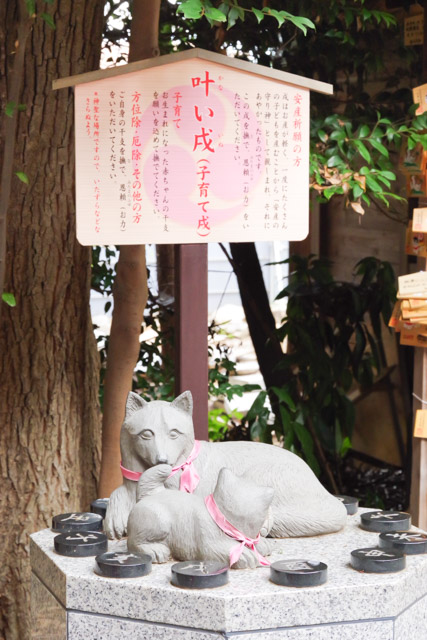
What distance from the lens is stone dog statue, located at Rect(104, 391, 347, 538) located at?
8.63ft

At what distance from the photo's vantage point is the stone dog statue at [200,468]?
2.63 meters

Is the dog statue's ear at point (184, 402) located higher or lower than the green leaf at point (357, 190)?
lower

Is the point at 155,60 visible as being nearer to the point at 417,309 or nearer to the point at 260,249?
the point at 417,309

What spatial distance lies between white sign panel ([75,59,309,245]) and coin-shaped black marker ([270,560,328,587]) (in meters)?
1.11

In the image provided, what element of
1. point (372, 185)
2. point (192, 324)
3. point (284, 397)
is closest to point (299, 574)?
point (192, 324)

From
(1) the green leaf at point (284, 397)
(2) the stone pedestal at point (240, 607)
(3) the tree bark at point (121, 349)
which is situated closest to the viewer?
(2) the stone pedestal at point (240, 607)

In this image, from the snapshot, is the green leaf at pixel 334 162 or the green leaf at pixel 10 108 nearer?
the green leaf at pixel 10 108

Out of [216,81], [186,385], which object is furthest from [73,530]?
[216,81]

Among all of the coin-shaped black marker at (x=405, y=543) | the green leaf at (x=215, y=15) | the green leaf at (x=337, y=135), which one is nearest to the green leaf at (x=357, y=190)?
the green leaf at (x=337, y=135)

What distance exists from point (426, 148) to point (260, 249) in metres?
6.89

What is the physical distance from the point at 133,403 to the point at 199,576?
2.00 ft

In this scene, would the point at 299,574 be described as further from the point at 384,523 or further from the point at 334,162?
the point at 334,162

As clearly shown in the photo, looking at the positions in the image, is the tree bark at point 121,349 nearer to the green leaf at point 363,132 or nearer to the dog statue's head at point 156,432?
the dog statue's head at point 156,432

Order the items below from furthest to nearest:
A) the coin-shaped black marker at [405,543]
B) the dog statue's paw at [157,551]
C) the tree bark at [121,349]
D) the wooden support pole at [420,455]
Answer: the wooden support pole at [420,455], the tree bark at [121,349], the coin-shaped black marker at [405,543], the dog statue's paw at [157,551]
